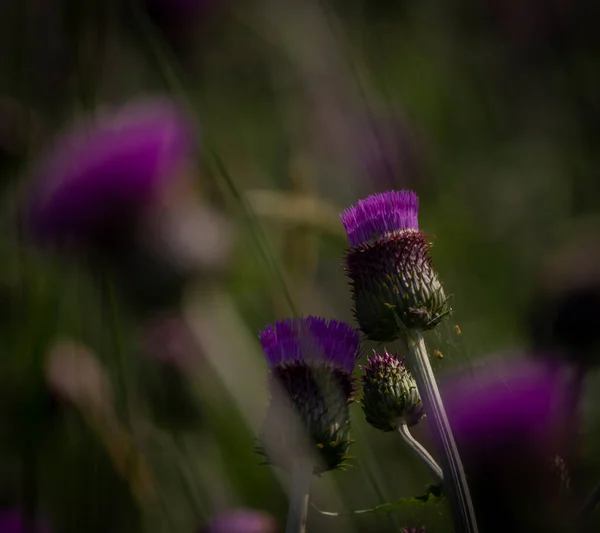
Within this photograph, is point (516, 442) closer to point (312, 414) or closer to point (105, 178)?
point (312, 414)

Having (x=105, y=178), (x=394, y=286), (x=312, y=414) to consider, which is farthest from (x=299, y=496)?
(x=105, y=178)

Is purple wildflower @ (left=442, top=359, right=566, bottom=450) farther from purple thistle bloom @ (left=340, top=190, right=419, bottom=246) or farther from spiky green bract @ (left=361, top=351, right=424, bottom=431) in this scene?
purple thistle bloom @ (left=340, top=190, right=419, bottom=246)

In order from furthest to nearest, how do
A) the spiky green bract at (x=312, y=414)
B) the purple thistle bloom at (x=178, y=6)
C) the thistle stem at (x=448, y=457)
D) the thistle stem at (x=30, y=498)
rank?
the purple thistle bloom at (x=178, y=6) < the thistle stem at (x=30, y=498) < the spiky green bract at (x=312, y=414) < the thistle stem at (x=448, y=457)

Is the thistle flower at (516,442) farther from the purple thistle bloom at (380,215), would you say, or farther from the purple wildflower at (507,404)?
the purple thistle bloom at (380,215)

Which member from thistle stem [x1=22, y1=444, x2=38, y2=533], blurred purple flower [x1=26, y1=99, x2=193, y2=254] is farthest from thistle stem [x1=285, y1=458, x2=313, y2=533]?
blurred purple flower [x1=26, y1=99, x2=193, y2=254]

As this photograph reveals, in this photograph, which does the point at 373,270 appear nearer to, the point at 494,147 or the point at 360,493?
the point at 360,493

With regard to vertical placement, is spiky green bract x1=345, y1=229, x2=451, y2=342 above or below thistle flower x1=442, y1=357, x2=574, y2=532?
above

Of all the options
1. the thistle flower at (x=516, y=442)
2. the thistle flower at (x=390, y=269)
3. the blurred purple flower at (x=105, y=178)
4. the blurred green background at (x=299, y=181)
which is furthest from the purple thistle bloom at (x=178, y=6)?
the thistle flower at (x=516, y=442)
